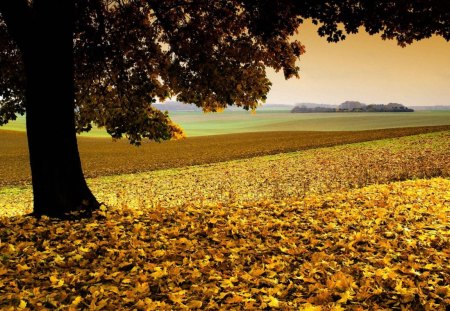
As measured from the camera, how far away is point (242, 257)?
7.89 m

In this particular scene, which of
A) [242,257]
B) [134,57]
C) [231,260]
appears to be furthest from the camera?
[134,57]

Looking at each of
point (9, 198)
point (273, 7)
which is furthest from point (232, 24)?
point (9, 198)

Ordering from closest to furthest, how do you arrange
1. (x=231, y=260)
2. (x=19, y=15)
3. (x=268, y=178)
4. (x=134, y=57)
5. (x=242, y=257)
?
(x=231, y=260), (x=242, y=257), (x=19, y=15), (x=134, y=57), (x=268, y=178)

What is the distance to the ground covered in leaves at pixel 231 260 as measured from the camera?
245 inches

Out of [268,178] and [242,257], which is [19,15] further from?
[268,178]

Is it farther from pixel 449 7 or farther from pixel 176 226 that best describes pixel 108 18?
pixel 449 7

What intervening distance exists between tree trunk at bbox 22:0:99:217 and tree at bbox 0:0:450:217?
2 cm

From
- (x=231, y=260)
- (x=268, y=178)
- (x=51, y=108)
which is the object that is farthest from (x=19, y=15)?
(x=268, y=178)

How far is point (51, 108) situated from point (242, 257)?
561 cm

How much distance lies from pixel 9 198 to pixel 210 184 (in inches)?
448

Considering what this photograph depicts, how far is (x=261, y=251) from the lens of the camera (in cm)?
825

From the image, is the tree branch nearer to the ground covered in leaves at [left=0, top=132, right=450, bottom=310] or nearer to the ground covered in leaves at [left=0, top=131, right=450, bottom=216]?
the ground covered in leaves at [left=0, top=132, right=450, bottom=310]

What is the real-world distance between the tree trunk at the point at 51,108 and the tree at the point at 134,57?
0.02 m

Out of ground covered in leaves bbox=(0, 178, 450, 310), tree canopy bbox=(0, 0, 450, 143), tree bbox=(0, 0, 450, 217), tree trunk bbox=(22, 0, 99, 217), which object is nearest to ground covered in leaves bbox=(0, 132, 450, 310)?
ground covered in leaves bbox=(0, 178, 450, 310)
